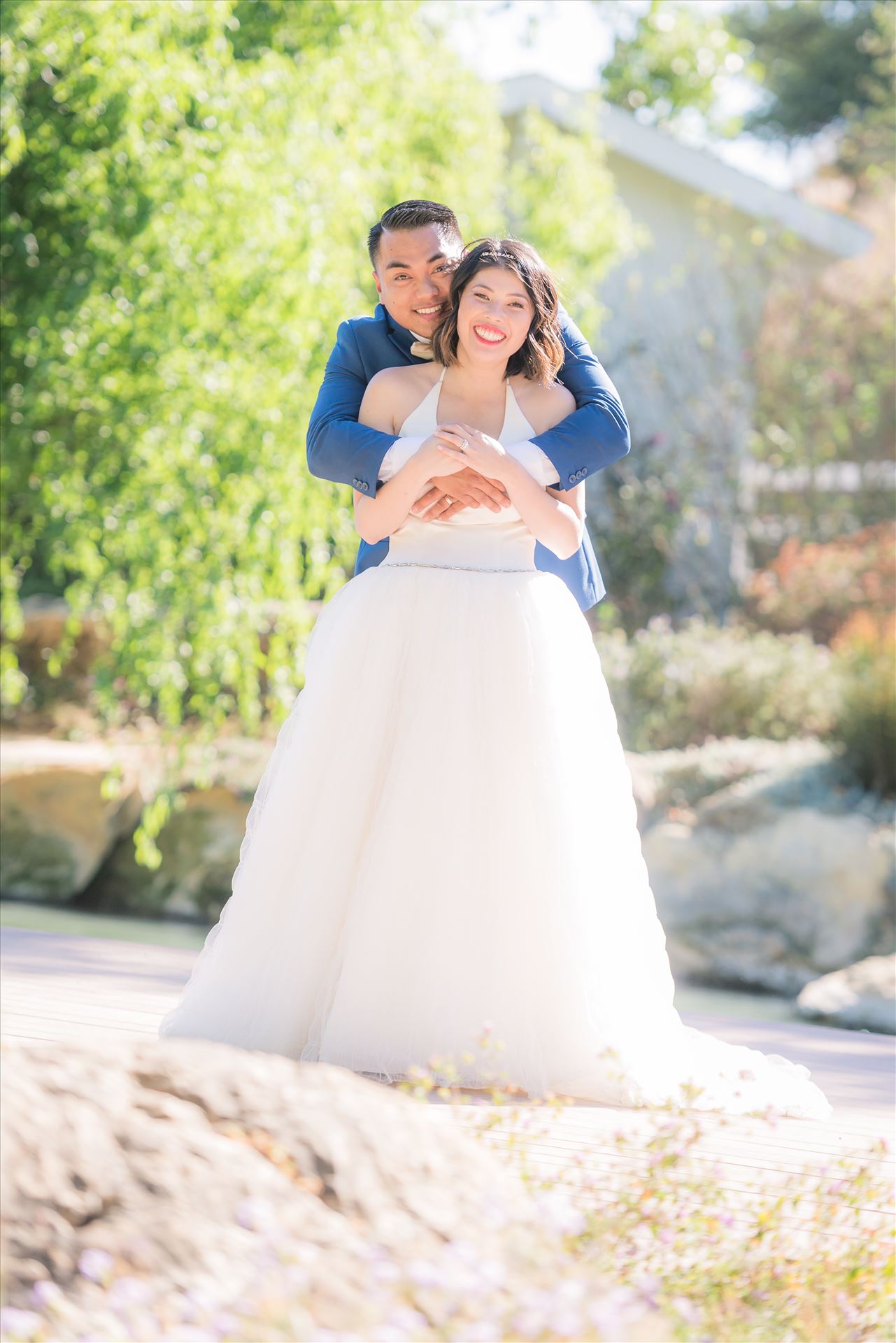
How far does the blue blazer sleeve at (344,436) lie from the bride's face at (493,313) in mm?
275

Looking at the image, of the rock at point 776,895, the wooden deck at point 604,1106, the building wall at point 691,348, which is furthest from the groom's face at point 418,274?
the building wall at point 691,348

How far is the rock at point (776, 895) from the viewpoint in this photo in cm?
761

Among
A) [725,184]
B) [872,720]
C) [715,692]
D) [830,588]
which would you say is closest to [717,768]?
[872,720]

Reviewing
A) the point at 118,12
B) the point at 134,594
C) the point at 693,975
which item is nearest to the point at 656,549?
the point at 693,975

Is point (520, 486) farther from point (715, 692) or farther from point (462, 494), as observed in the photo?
point (715, 692)

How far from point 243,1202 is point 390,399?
1922 mm

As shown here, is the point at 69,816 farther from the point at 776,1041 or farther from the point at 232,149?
the point at 776,1041

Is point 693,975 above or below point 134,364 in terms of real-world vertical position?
below

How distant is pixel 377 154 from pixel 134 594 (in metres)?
2.39

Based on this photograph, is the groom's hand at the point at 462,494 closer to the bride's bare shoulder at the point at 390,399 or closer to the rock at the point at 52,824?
the bride's bare shoulder at the point at 390,399

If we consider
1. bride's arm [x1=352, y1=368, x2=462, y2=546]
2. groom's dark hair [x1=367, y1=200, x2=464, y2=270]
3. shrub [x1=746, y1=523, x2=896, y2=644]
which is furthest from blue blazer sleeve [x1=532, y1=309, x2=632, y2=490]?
shrub [x1=746, y1=523, x2=896, y2=644]

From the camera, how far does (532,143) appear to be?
10961 mm

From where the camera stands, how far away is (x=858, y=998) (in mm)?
6082

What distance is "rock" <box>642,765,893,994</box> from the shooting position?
300 inches
